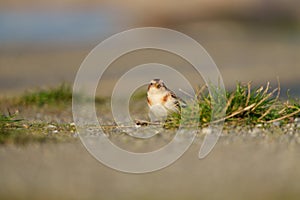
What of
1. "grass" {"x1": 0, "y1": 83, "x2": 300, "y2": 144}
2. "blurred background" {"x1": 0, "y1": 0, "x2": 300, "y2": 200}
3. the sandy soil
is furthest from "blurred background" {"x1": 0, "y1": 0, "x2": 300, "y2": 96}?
the sandy soil

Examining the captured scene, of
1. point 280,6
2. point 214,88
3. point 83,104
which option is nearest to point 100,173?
point 214,88

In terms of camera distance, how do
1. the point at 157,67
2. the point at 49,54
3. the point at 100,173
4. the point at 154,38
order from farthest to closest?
the point at 154,38, the point at 49,54, the point at 157,67, the point at 100,173

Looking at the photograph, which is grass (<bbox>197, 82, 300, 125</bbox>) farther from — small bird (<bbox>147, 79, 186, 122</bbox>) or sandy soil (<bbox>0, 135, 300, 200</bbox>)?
sandy soil (<bbox>0, 135, 300, 200</bbox>)

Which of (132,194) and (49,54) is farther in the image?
(49,54)

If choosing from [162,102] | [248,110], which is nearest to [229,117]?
[248,110]

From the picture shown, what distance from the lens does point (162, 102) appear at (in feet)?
24.5

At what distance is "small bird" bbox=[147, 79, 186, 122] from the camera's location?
24.5 ft

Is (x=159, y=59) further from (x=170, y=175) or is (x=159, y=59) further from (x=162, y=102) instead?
(x=170, y=175)

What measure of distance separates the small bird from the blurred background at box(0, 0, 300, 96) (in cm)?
519

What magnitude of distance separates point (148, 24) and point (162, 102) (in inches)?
675

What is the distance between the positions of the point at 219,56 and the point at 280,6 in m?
8.46

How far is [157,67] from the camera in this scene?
15.4 m

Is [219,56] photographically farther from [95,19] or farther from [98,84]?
[95,19]

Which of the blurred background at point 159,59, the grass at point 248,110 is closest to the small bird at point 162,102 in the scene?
the grass at point 248,110
